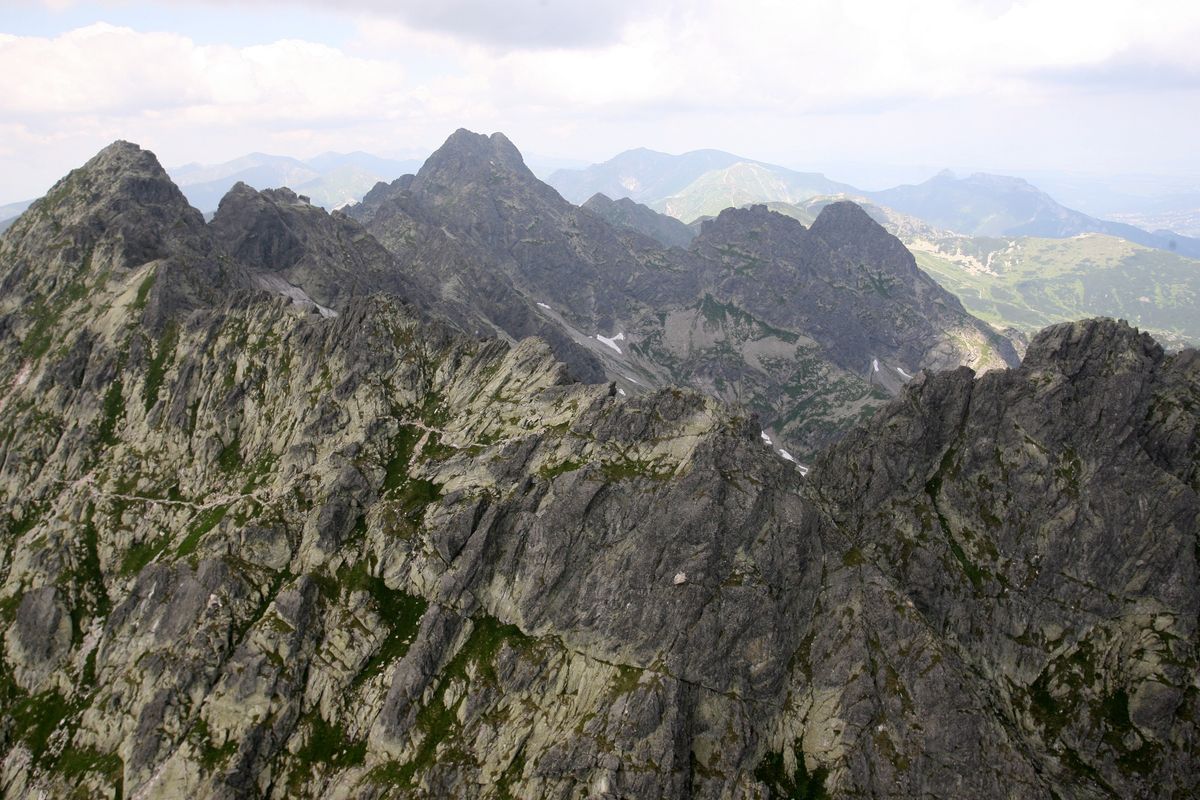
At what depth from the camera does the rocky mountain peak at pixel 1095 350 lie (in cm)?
9750

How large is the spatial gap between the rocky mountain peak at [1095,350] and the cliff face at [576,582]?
540 millimetres

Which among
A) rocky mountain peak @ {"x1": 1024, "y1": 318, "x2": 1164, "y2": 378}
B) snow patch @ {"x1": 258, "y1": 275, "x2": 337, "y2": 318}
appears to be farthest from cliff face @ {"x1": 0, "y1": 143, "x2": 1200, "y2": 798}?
snow patch @ {"x1": 258, "y1": 275, "x2": 337, "y2": 318}

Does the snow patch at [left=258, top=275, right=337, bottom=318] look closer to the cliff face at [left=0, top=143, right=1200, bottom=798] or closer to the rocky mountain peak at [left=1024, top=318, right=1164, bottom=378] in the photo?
the cliff face at [left=0, top=143, right=1200, bottom=798]

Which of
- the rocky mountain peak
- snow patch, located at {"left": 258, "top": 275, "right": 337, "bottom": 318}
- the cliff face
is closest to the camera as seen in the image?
the cliff face

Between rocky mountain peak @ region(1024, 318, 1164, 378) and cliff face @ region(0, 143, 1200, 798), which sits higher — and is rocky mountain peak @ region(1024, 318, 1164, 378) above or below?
above

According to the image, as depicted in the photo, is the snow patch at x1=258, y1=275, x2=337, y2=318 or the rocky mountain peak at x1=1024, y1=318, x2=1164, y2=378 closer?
the rocky mountain peak at x1=1024, y1=318, x2=1164, y2=378

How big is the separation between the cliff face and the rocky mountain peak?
54cm

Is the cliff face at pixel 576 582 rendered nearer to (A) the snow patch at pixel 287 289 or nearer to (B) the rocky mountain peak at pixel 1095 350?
(B) the rocky mountain peak at pixel 1095 350

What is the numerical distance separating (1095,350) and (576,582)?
3463 inches

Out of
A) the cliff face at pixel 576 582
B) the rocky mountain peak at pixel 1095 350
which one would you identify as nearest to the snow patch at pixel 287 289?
the cliff face at pixel 576 582

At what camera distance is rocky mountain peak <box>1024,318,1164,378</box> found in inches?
3839

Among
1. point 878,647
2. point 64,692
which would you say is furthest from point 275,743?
point 878,647

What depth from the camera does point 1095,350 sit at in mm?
101000

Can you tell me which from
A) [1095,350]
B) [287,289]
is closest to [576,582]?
[1095,350]
